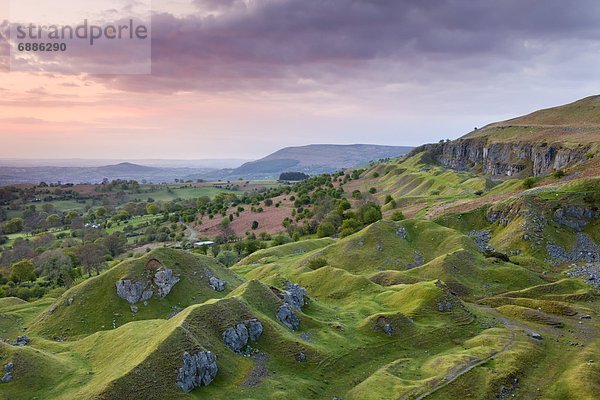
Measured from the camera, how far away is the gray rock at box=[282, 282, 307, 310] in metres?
71.4

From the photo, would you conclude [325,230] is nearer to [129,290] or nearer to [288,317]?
[129,290]

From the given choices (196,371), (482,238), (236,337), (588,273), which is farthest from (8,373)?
(482,238)

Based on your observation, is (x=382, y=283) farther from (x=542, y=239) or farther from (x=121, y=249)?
(x=121, y=249)

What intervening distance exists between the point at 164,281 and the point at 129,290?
5.91 metres

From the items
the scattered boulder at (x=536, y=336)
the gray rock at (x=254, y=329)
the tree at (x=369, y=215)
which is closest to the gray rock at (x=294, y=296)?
the gray rock at (x=254, y=329)

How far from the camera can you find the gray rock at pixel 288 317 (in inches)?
2606

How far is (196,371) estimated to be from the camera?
5012 centimetres

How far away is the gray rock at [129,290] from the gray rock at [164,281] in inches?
119

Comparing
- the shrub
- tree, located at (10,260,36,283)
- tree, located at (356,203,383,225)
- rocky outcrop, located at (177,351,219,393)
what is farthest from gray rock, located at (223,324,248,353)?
the shrub

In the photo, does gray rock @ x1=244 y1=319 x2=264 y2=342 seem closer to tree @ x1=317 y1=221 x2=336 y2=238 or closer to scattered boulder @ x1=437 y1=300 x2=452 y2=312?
scattered boulder @ x1=437 y1=300 x2=452 y2=312

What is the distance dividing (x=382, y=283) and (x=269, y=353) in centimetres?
4473

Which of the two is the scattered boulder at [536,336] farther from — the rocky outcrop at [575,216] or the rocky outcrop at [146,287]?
the rocky outcrop at [146,287]

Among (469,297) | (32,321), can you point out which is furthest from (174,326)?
(469,297)

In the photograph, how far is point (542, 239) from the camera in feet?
357
